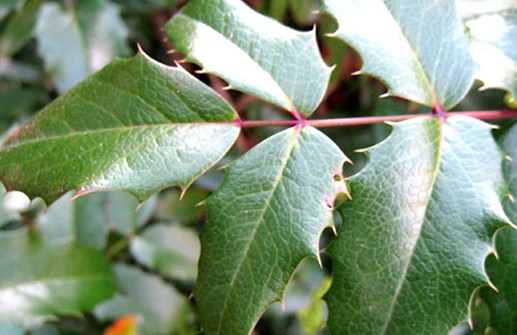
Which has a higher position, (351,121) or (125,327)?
(351,121)

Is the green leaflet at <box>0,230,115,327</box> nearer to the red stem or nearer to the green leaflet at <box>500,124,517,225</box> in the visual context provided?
the red stem

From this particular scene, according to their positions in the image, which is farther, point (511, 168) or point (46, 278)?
point (46, 278)

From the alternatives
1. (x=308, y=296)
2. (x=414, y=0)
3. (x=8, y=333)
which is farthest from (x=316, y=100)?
(x=308, y=296)

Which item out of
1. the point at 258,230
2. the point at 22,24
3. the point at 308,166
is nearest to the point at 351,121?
the point at 308,166

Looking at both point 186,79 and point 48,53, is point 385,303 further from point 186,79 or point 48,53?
point 48,53

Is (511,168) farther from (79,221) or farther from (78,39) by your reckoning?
(78,39)

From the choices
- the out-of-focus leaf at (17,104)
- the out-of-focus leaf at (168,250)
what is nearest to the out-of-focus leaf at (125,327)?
the out-of-focus leaf at (168,250)
